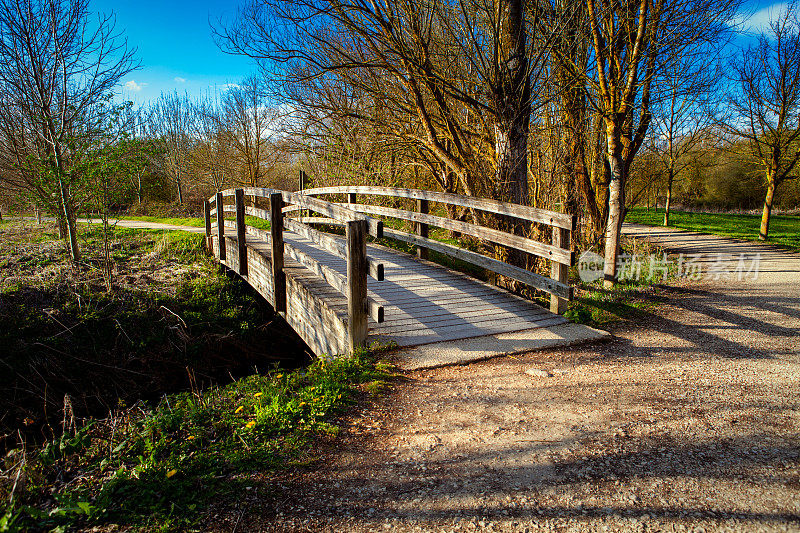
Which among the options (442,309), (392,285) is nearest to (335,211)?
(442,309)

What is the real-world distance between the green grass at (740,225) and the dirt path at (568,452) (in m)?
11.1

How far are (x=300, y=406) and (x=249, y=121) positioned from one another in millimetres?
19354

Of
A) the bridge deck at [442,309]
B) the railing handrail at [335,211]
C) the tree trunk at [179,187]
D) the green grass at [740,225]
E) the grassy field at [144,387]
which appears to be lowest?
the grassy field at [144,387]

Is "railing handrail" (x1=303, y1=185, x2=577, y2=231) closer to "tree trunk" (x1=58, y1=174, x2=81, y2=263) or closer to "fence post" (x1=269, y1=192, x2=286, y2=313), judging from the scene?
"fence post" (x1=269, y1=192, x2=286, y2=313)

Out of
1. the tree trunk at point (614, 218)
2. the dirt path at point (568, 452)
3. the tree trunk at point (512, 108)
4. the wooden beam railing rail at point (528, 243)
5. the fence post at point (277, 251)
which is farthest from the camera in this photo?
the tree trunk at point (614, 218)

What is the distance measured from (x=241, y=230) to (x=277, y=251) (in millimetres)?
1943

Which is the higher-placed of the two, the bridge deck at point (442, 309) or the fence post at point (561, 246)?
the fence post at point (561, 246)

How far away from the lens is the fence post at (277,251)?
6.32 metres

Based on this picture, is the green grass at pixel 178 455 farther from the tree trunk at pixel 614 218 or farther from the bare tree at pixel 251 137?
the bare tree at pixel 251 137

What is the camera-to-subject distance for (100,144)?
914 cm

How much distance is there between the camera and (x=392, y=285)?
667 cm

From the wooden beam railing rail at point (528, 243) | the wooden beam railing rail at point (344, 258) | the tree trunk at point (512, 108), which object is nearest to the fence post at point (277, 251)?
the wooden beam railing rail at point (344, 258)

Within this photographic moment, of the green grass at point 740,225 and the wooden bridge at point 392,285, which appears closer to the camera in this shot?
the wooden bridge at point 392,285

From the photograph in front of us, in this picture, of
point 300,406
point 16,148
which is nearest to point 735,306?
point 300,406
